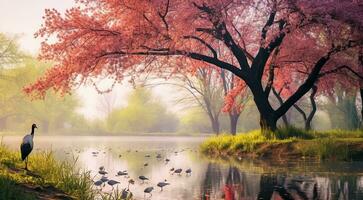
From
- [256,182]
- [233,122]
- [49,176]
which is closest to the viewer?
[49,176]

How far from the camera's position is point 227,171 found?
16469mm

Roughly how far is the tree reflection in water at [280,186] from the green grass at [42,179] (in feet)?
8.90

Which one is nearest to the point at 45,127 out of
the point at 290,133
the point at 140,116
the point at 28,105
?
the point at 28,105

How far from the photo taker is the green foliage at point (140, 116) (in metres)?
79.9

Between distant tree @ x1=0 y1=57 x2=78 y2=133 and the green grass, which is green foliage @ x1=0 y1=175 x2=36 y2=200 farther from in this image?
distant tree @ x1=0 y1=57 x2=78 y2=133

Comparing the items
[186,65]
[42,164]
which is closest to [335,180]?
[42,164]

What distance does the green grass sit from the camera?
8484 mm

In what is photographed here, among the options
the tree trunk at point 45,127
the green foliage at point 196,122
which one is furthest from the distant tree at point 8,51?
the green foliage at point 196,122

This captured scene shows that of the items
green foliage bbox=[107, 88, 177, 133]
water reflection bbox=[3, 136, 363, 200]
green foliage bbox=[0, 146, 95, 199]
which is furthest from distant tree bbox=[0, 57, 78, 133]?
green foliage bbox=[0, 146, 95, 199]

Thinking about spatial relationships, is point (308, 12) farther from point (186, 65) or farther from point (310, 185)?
point (310, 185)

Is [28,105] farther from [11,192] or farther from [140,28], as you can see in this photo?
[11,192]

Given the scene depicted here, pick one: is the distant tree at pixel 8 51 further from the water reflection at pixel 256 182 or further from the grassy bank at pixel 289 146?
the water reflection at pixel 256 182

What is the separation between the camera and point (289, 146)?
22.2m

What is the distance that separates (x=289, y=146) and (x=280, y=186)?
34.1 ft
